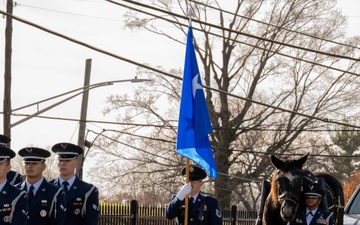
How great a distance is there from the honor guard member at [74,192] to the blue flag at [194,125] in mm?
1252

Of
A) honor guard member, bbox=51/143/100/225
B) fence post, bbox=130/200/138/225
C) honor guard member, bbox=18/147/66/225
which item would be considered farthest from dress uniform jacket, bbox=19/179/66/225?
fence post, bbox=130/200/138/225

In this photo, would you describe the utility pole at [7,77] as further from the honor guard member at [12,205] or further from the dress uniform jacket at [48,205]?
the honor guard member at [12,205]

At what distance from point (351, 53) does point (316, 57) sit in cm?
157

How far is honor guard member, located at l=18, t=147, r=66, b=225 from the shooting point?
36.7 feet

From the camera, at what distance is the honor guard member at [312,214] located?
12.4 m

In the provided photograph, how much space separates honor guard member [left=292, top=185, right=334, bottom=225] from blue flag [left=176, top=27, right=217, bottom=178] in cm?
122

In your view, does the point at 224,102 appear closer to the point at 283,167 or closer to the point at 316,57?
the point at 316,57

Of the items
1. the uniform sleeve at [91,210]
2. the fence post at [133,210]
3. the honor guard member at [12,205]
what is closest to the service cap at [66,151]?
the uniform sleeve at [91,210]

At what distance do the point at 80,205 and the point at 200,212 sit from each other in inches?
62.4

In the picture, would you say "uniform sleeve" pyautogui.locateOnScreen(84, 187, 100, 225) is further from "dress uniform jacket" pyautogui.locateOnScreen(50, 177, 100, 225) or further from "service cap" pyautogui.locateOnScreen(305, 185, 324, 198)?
"service cap" pyautogui.locateOnScreen(305, 185, 324, 198)

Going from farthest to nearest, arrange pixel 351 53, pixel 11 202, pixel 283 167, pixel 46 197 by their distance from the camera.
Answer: pixel 351 53 → pixel 283 167 → pixel 46 197 → pixel 11 202

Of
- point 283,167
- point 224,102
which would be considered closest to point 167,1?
point 224,102

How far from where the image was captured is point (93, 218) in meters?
11.8

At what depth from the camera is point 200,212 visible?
40.9 feet
